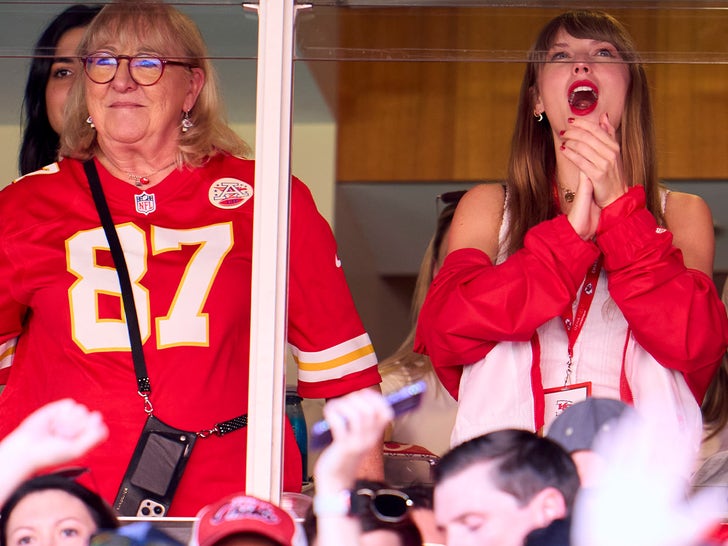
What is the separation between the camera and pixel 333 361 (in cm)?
242

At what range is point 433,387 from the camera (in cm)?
302

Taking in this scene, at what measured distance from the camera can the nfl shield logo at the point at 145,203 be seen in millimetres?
2475

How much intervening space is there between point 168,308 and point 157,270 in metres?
0.09

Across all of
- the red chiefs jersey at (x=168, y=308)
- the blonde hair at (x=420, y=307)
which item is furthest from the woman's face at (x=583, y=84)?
the blonde hair at (x=420, y=307)

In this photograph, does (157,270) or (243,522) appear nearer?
(243,522)

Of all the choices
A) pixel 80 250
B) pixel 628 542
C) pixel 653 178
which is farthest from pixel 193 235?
pixel 628 542

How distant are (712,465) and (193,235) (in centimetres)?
103

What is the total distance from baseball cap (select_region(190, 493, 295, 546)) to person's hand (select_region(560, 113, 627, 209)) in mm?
820

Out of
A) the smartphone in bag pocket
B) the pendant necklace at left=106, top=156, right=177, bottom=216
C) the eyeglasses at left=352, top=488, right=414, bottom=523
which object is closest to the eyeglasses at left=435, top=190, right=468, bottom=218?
the pendant necklace at left=106, top=156, right=177, bottom=216

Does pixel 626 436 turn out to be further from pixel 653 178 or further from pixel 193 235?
pixel 193 235

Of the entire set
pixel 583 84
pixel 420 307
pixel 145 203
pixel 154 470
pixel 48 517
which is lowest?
pixel 420 307

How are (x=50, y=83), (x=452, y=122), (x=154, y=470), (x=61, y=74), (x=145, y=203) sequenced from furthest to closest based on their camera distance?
(x=452, y=122) < (x=50, y=83) < (x=61, y=74) < (x=145, y=203) < (x=154, y=470)

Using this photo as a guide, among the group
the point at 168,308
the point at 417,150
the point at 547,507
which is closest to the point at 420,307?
the point at 417,150

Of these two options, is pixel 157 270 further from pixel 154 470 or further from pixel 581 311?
pixel 581 311
